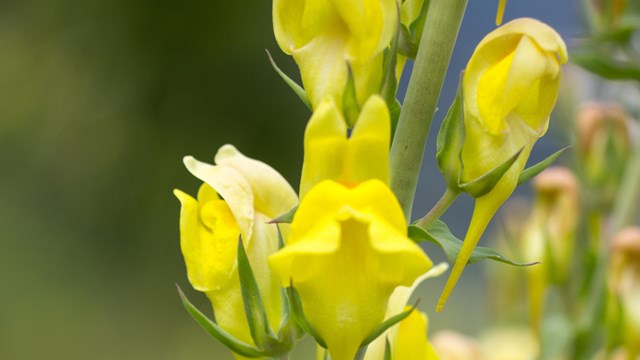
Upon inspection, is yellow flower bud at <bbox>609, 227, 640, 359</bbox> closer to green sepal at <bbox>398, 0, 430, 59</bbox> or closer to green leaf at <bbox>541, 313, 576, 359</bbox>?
green leaf at <bbox>541, 313, 576, 359</bbox>

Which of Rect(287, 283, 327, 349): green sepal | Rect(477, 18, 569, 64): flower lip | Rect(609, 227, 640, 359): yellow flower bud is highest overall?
Rect(477, 18, 569, 64): flower lip

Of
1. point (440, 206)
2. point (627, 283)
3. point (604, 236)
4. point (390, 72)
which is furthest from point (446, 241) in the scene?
point (604, 236)

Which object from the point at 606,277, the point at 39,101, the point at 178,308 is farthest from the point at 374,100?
the point at 39,101

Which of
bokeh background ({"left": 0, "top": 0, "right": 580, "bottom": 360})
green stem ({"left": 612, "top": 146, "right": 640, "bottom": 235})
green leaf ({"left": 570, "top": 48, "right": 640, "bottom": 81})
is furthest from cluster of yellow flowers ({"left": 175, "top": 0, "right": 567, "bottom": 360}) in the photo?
bokeh background ({"left": 0, "top": 0, "right": 580, "bottom": 360})

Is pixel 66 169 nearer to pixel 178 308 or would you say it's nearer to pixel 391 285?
pixel 178 308

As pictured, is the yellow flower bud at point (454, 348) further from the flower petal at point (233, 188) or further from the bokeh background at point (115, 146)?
the bokeh background at point (115, 146)

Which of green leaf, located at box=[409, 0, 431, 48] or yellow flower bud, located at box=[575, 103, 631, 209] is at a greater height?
green leaf, located at box=[409, 0, 431, 48]
